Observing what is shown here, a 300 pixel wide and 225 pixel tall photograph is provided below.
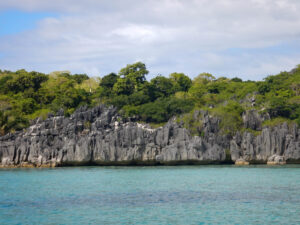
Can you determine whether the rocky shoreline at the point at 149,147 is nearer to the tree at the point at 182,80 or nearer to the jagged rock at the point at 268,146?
the jagged rock at the point at 268,146

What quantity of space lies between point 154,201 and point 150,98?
157 feet

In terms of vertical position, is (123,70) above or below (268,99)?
above

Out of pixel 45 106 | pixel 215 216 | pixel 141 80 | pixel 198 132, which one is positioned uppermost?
pixel 141 80

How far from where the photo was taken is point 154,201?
25.0 m

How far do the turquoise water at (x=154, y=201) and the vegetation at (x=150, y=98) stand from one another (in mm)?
24633

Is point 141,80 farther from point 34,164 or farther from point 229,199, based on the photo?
point 229,199

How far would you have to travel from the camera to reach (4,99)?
66812mm

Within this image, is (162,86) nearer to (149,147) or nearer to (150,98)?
(150,98)

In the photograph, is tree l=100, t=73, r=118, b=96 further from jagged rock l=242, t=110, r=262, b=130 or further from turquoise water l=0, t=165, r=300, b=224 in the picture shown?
turquoise water l=0, t=165, r=300, b=224

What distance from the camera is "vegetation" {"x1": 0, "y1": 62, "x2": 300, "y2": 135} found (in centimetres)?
6034

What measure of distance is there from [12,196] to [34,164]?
Answer: 28013mm

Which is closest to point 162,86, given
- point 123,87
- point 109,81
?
point 123,87

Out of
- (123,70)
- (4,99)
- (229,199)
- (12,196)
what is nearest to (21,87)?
(4,99)

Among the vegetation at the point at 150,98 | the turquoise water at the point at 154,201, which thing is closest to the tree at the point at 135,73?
the vegetation at the point at 150,98
